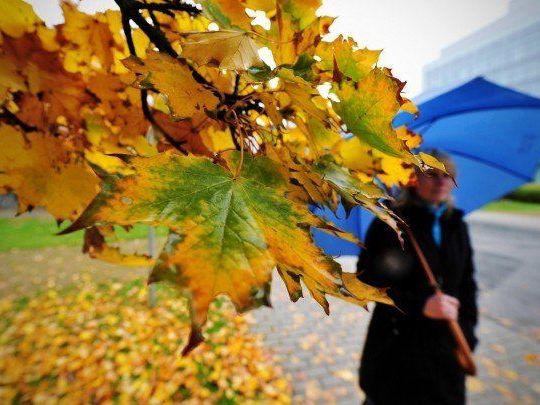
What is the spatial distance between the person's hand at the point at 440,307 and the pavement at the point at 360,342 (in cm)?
136

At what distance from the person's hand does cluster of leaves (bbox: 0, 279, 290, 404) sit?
1.53m

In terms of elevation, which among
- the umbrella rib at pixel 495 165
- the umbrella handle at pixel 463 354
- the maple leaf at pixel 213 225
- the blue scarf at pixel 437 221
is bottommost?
the umbrella handle at pixel 463 354

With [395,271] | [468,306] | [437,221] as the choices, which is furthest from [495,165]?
[395,271]

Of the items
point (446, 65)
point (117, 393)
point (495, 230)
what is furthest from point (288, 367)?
point (446, 65)

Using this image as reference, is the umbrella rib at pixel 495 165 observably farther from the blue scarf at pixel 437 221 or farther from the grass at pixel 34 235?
the grass at pixel 34 235

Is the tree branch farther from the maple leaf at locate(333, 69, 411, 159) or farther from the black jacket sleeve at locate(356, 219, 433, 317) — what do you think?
the black jacket sleeve at locate(356, 219, 433, 317)

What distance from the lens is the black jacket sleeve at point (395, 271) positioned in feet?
6.38

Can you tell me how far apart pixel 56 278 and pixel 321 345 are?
165 inches

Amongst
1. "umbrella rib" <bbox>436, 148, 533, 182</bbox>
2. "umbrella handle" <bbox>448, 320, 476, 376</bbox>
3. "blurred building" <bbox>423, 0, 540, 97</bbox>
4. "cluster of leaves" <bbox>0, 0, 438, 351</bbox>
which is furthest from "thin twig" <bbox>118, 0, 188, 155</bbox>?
"blurred building" <bbox>423, 0, 540, 97</bbox>

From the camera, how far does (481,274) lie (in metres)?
5.95

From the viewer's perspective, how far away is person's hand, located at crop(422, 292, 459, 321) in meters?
1.86

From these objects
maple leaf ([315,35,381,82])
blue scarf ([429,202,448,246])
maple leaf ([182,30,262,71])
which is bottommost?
blue scarf ([429,202,448,246])

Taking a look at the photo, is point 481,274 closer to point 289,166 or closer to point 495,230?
point 495,230

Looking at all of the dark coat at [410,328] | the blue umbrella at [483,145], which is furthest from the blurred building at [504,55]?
the dark coat at [410,328]
